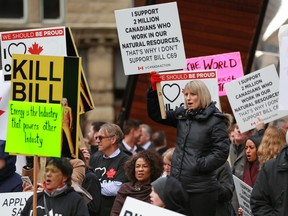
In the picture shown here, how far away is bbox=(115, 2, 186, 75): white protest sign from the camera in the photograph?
12.2m

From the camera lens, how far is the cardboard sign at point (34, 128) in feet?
33.3

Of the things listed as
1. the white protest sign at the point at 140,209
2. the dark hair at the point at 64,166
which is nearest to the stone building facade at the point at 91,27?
the dark hair at the point at 64,166

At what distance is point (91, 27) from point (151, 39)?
21.0 metres

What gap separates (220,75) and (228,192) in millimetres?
2630

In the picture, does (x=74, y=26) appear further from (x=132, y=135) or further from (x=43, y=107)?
(x=43, y=107)

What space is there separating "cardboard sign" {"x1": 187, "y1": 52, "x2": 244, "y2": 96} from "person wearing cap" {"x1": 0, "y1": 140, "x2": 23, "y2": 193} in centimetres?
301

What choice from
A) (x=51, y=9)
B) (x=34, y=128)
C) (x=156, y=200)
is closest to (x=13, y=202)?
(x=34, y=128)

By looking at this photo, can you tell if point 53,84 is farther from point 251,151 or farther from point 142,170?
point 251,151

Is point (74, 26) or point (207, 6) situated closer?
point (207, 6)

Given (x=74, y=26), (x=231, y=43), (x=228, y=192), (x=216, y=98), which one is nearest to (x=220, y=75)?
(x=216, y=98)

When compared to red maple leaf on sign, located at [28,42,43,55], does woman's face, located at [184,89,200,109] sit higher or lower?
lower

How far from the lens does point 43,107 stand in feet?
33.8

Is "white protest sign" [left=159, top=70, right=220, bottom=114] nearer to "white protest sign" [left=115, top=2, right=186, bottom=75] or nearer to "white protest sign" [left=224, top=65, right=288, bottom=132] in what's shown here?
"white protest sign" [left=115, top=2, right=186, bottom=75]

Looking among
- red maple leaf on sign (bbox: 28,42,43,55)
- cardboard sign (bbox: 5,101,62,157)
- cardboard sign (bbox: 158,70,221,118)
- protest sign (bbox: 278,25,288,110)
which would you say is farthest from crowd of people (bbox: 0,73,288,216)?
red maple leaf on sign (bbox: 28,42,43,55)
